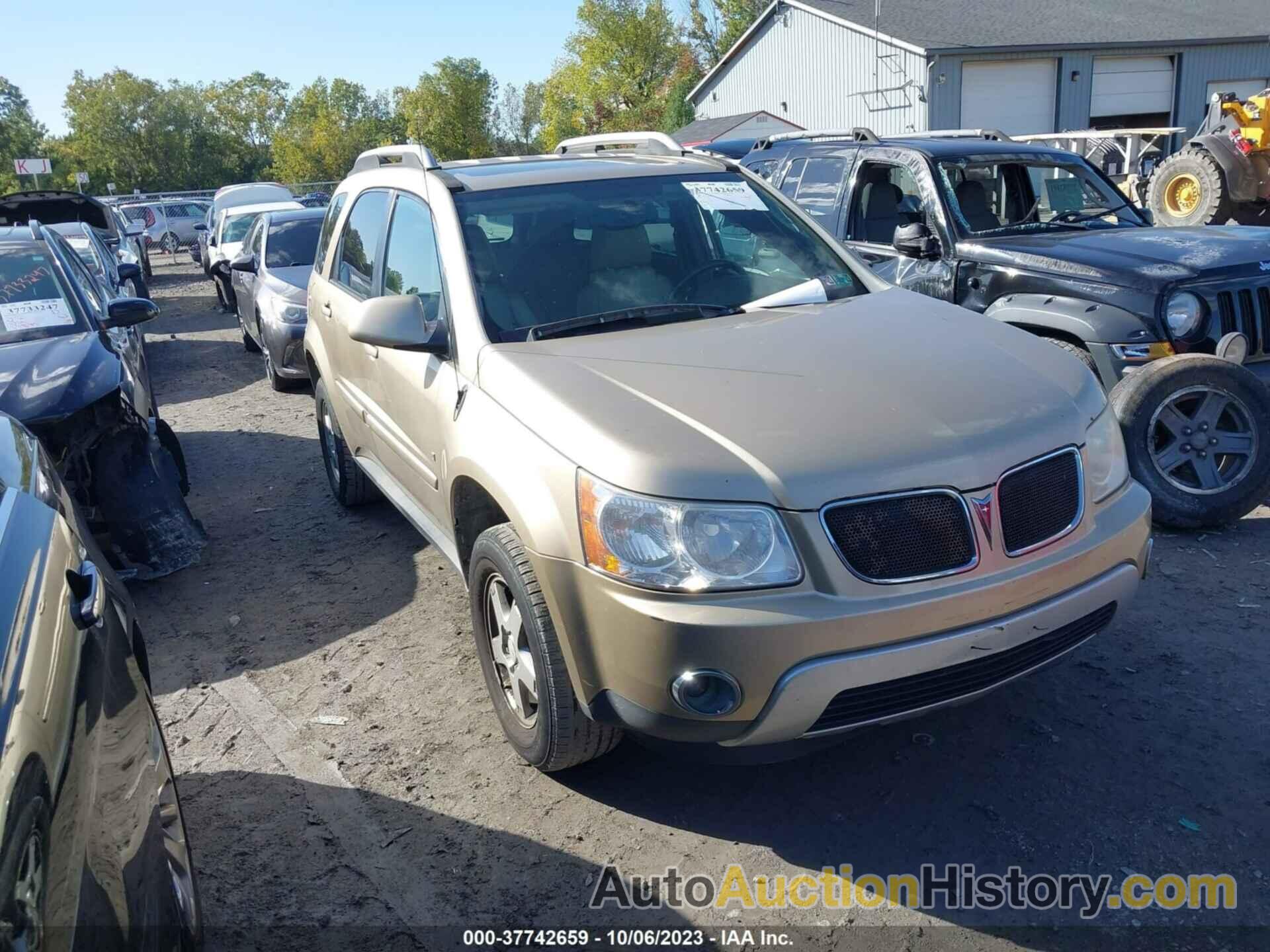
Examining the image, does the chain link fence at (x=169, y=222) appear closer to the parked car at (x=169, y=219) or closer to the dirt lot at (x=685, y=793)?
the parked car at (x=169, y=219)

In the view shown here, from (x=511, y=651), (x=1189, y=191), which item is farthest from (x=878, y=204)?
(x=1189, y=191)

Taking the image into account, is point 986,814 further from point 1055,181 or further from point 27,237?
point 27,237

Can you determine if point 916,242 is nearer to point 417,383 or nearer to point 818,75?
point 417,383

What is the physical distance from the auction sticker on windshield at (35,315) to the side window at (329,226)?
59.2 inches

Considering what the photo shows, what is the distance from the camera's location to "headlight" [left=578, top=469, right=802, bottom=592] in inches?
104

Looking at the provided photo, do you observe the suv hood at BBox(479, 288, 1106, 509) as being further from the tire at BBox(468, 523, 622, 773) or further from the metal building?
the metal building

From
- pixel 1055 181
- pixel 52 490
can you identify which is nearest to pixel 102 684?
pixel 52 490

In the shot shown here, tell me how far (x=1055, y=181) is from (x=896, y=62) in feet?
87.5

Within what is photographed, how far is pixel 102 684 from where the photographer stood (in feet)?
6.96

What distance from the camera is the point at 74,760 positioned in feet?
5.84

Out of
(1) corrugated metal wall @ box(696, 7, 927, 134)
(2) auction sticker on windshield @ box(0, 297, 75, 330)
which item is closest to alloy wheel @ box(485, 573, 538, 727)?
(2) auction sticker on windshield @ box(0, 297, 75, 330)

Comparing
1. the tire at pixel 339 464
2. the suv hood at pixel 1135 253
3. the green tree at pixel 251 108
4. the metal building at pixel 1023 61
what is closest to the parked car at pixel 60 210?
the tire at pixel 339 464

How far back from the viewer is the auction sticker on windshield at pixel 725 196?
4.40m

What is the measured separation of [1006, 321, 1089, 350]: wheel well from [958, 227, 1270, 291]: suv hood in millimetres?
307
